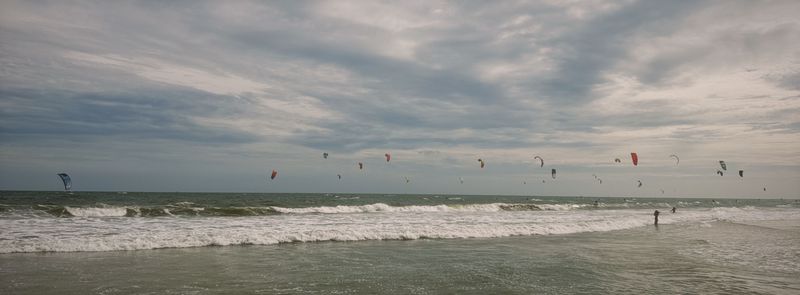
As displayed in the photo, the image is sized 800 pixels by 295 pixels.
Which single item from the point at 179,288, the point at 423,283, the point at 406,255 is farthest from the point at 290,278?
the point at 406,255

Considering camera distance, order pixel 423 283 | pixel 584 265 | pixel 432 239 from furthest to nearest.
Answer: pixel 432 239
pixel 584 265
pixel 423 283

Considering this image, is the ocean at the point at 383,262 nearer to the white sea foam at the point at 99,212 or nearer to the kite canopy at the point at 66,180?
the kite canopy at the point at 66,180

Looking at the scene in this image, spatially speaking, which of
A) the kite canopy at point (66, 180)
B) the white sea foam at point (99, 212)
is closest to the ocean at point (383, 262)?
the kite canopy at point (66, 180)

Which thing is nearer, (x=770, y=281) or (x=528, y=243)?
(x=770, y=281)

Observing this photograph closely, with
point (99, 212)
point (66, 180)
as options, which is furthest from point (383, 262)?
point (99, 212)

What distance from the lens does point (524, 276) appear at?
38.0 ft

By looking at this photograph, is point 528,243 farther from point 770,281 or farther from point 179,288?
point 179,288

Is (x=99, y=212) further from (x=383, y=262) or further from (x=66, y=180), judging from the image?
(x=383, y=262)

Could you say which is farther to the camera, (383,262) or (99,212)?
(99,212)

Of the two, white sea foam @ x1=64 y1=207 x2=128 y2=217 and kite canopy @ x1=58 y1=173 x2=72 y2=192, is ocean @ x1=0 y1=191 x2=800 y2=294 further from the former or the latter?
white sea foam @ x1=64 y1=207 x2=128 y2=217

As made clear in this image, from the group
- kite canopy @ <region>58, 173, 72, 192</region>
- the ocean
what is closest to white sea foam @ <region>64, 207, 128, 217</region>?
the ocean

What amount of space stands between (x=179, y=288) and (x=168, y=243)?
7.34 metres

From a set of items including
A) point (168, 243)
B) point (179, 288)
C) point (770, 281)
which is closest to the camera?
point (179, 288)

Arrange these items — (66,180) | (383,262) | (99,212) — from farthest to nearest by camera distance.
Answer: (99,212), (66,180), (383,262)
